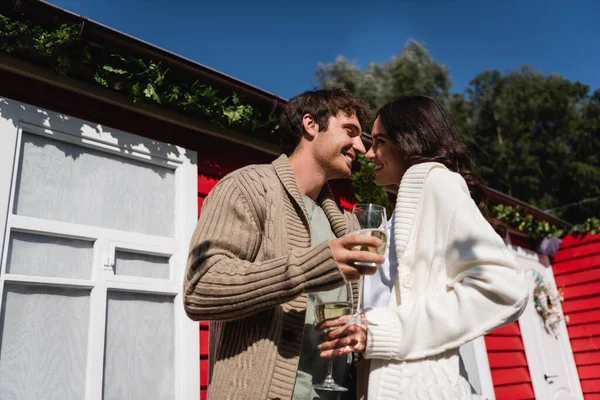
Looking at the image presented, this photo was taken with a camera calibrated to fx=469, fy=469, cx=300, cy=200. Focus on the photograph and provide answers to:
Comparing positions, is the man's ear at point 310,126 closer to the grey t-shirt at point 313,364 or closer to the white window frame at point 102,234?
the grey t-shirt at point 313,364

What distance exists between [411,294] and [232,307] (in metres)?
0.52

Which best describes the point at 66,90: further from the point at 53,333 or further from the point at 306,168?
the point at 306,168

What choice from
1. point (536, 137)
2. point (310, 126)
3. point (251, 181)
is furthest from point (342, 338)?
point (536, 137)

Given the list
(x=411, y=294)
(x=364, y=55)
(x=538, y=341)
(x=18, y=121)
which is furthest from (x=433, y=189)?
(x=364, y=55)

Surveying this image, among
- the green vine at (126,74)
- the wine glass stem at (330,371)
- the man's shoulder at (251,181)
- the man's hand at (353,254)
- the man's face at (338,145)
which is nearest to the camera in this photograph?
the man's hand at (353,254)

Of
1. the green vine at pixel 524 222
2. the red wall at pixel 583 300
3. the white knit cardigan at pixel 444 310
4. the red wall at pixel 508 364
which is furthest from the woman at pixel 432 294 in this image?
the red wall at pixel 583 300

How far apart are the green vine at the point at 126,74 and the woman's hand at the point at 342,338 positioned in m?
2.48

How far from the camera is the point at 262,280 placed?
1243 millimetres

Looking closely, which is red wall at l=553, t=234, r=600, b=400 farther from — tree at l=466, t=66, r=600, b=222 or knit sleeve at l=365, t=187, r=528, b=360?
tree at l=466, t=66, r=600, b=222

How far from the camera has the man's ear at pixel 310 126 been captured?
2301 millimetres

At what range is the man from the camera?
122cm

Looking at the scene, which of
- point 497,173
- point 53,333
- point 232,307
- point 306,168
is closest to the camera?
point 232,307

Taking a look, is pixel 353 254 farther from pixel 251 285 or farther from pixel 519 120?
pixel 519 120

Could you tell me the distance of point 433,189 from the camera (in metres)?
1.47
